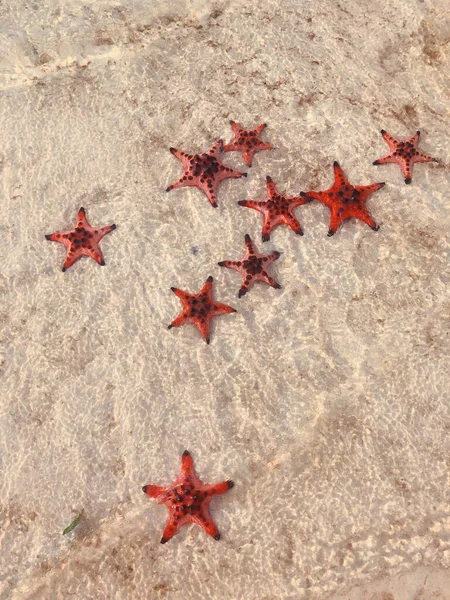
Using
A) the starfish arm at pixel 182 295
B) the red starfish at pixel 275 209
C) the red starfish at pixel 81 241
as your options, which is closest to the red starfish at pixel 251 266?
the red starfish at pixel 275 209

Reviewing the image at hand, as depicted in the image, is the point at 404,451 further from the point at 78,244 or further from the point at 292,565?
the point at 78,244

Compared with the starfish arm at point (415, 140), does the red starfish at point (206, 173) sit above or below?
above

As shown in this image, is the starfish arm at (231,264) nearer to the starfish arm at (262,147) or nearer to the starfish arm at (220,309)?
the starfish arm at (220,309)

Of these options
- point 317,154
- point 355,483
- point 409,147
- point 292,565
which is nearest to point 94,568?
point 292,565

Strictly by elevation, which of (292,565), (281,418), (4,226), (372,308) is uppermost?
(4,226)

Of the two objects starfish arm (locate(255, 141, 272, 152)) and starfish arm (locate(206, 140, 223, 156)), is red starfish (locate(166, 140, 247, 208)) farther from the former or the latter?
starfish arm (locate(255, 141, 272, 152))

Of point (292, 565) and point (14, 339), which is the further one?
point (14, 339)
